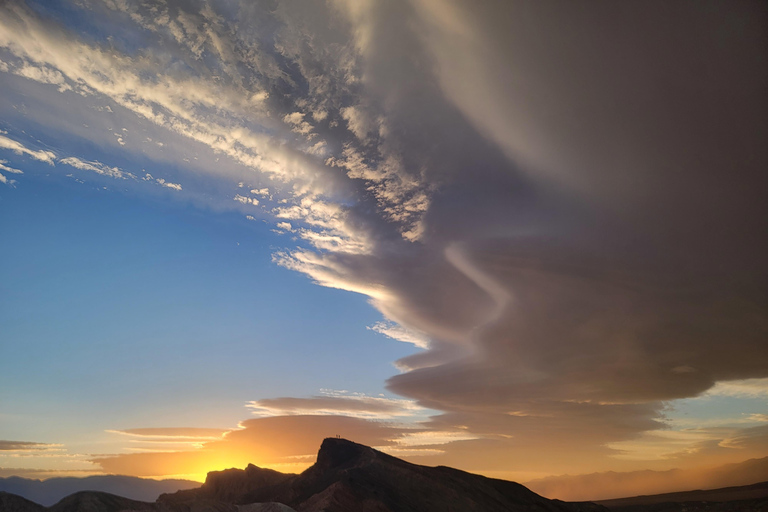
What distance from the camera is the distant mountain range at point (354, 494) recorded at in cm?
10019

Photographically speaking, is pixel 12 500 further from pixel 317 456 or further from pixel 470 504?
pixel 470 504

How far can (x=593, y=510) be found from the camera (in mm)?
181875

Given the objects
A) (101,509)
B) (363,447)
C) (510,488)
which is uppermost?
(363,447)

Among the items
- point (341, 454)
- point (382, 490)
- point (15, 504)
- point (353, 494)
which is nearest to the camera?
point (15, 504)

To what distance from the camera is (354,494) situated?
119125 millimetres

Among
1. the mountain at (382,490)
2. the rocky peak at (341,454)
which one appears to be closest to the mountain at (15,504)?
the mountain at (382,490)

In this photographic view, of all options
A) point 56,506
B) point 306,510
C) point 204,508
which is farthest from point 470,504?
point 56,506

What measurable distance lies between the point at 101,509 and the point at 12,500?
54.0 ft

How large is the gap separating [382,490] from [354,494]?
13.1m

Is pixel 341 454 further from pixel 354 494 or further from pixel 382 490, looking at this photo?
pixel 354 494

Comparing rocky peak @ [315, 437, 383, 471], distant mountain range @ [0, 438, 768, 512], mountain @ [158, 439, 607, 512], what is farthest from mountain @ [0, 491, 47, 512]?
rocky peak @ [315, 437, 383, 471]

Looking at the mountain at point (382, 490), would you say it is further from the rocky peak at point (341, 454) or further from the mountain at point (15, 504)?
the mountain at point (15, 504)

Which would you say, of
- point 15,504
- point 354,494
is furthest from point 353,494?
point 15,504

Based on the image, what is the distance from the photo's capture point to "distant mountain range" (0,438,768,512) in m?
100
